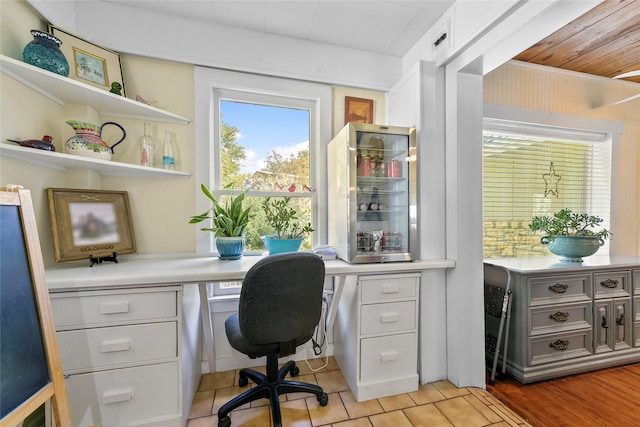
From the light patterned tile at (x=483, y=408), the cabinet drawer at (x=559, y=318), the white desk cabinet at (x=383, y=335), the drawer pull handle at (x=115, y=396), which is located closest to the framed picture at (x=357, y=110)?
the white desk cabinet at (x=383, y=335)

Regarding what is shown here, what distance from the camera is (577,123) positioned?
8.50 feet

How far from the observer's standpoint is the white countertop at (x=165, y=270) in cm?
125

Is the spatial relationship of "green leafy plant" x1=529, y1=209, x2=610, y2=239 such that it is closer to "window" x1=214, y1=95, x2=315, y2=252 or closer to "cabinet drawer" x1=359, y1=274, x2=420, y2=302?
"cabinet drawer" x1=359, y1=274, x2=420, y2=302

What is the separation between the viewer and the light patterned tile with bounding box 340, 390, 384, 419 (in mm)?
1539

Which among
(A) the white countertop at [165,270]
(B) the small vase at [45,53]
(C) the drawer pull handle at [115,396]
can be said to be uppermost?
(B) the small vase at [45,53]

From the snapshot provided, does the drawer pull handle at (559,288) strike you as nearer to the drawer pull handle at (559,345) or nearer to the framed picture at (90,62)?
the drawer pull handle at (559,345)

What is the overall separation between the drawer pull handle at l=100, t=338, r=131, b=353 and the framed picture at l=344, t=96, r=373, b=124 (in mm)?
2132

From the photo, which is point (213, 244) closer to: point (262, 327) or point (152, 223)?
point (152, 223)

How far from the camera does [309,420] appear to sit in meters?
1.49

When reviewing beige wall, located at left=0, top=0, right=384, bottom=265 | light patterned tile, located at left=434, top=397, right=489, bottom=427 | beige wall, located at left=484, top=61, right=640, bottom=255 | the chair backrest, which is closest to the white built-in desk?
the chair backrest

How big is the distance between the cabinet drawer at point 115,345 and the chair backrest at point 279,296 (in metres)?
0.46

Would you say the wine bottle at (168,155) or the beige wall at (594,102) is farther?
the beige wall at (594,102)

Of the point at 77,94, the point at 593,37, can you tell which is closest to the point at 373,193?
the point at 77,94

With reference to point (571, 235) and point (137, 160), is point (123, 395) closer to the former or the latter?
point (137, 160)
